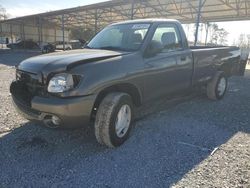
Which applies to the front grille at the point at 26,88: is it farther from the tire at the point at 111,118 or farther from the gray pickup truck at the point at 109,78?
the tire at the point at 111,118

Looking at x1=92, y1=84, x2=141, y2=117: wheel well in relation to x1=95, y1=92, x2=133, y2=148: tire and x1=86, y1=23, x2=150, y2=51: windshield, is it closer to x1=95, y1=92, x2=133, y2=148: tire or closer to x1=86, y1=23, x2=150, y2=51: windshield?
x1=95, y1=92, x2=133, y2=148: tire

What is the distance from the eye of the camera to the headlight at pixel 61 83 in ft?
11.3

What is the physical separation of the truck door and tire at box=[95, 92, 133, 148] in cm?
63

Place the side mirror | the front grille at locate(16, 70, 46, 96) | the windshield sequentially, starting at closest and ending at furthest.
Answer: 1. the front grille at locate(16, 70, 46, 96)
2. the side mirror
3. the windshield

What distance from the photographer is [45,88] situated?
3588 mm

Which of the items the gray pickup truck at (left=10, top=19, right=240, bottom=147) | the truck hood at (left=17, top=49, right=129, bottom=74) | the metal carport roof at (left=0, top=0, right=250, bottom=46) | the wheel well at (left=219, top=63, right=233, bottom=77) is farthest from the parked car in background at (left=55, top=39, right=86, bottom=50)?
the metal carport roof at (left=0, top=0, right=250, bottom=46)

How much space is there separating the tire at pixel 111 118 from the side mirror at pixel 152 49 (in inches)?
33.9

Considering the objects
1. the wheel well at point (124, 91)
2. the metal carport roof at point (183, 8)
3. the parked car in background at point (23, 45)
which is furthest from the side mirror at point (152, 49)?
the parked car in background at point (23, 45)

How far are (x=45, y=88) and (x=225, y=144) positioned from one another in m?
2.94

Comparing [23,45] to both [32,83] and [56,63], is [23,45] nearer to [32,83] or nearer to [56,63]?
[32,83]

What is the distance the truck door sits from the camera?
14.9 ft

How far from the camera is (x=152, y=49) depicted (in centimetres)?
453

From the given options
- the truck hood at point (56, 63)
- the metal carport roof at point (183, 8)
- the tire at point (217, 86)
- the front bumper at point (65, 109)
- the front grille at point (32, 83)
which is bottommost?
the tire at point (217, 86)

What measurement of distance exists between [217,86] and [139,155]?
416cm
